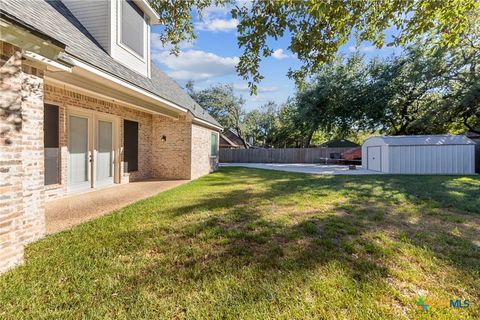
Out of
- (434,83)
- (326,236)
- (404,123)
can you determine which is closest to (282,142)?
(404,123)

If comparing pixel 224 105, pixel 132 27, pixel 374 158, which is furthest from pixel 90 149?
pixel 224 105

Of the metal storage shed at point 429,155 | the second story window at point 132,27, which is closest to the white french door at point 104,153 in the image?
the second story window at point 132,27

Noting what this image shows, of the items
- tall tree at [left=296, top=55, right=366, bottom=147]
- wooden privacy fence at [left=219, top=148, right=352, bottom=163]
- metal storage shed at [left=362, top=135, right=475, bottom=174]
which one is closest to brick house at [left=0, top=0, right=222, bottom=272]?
metal storage shed at [left=362, top=135, right=475, bottom=174]

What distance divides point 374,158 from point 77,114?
16.3 meters

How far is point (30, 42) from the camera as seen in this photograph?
282cm

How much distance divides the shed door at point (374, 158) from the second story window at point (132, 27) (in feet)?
47.0

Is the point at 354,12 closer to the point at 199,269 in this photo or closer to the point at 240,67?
the point at 240,67

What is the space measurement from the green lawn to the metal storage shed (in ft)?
31.5

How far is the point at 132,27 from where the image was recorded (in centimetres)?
801

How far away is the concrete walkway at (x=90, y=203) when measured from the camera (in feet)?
14.6

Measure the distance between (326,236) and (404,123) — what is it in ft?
71.8

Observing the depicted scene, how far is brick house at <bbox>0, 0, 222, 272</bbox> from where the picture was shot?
2.70 metres

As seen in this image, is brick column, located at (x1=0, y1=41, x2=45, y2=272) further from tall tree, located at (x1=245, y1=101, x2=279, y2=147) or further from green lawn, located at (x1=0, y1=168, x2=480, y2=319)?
tall tree, located at (x1=245, y1=101, x2=279, y2=147)

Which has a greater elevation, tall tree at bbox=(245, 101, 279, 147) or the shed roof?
tall tree at bbox=(245, 101, 279, 147)
